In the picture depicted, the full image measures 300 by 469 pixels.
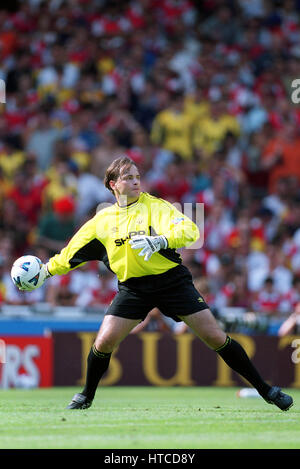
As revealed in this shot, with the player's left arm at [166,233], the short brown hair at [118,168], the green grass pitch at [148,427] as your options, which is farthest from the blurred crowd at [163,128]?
the player's left arm at [166,233]

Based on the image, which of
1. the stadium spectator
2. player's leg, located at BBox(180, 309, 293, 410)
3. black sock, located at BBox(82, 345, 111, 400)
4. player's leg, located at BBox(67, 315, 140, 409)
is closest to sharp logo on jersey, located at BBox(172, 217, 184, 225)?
player's leg, located at BBox(180, 309, 293, 410)

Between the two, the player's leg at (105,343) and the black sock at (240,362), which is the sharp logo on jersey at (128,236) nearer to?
the player's leg at (105,343)

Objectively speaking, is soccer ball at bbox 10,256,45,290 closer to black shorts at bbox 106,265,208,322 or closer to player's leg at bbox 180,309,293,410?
black shorts at bbox 106,265,208,322

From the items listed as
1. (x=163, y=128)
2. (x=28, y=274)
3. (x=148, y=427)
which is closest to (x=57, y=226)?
(x=163, y=128)

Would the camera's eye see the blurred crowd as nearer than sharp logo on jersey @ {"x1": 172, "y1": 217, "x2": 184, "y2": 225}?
No

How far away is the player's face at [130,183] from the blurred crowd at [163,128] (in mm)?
6946

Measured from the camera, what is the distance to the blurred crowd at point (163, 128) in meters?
16.7

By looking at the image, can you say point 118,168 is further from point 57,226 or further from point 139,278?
point 57,226

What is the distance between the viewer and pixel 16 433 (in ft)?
23.5

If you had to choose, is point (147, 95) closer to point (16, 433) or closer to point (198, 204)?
point (198, 204)

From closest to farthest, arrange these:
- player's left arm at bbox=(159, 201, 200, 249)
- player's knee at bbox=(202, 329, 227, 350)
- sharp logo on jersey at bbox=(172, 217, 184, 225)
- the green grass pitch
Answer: the green grass pitch
player's left arm at bbox=(159, 201, 200, 249)
sharp logo on jersey at bbox=(172, 217, 184, 225)
player's knee at bbox=(202, 329, 227, 350)

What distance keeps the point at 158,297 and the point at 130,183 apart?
1.03m

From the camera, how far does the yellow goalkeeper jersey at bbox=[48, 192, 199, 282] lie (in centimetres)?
835

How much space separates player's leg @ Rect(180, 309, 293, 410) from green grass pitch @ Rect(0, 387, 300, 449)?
0.18 metres
